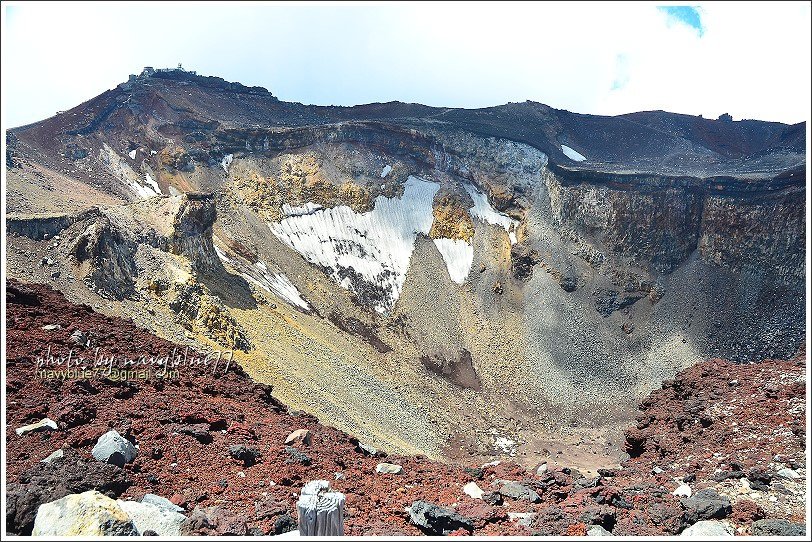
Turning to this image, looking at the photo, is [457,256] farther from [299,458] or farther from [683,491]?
[683,491]

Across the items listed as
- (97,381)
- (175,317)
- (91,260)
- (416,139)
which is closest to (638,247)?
(416,139)

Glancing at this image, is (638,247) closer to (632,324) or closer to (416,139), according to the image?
(632,324)

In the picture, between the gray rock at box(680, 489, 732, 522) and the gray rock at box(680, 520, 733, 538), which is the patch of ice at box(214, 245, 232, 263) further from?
the gray rock at box(680, 520, 733, 538)

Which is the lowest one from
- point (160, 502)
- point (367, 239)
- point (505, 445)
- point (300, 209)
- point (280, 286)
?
point (505, 445)

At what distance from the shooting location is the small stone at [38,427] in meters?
8.73

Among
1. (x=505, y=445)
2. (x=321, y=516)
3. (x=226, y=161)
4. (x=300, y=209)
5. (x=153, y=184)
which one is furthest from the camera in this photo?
(x=226, y=161)

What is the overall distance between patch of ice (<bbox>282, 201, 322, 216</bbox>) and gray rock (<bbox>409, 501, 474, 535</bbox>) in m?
43.9

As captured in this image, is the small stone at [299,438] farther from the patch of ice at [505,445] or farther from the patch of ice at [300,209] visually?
the patch of ice at [300,209]

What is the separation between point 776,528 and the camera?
23.7ft

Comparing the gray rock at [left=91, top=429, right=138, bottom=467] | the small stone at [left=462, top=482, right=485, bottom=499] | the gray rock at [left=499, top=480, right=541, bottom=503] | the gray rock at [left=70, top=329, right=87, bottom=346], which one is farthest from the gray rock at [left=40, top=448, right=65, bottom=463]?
the gray rock at [left=499, top=480, right=541, bottom=503]

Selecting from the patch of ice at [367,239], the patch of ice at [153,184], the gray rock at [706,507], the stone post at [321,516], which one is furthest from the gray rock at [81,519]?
the patch of ice at [153,184]

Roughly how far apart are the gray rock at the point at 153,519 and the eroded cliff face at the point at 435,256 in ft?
58.0

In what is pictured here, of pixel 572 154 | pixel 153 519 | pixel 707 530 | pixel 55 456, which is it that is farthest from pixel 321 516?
pixel 572 154

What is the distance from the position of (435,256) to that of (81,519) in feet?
151
